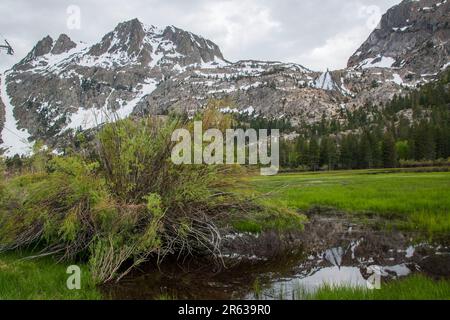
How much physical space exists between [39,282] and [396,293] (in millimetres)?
6902

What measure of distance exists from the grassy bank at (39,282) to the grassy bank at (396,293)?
4.32 metres

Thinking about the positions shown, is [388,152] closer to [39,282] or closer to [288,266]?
[288,266]

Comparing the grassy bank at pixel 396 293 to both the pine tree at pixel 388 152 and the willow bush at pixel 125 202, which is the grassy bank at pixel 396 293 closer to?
the willow bush at pixel 125 202

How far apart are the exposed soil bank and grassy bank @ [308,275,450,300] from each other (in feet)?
1.99

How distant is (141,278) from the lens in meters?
8.91

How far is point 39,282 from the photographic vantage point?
786 centimetres

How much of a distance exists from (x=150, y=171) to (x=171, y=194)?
0.95 metres

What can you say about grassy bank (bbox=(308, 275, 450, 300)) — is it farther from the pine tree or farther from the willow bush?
the pine tree

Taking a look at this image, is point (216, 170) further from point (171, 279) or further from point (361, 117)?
point (361, 117)

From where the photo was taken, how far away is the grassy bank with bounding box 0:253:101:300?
7.09 metres

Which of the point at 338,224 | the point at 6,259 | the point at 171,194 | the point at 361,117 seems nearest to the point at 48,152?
the point at 6,259

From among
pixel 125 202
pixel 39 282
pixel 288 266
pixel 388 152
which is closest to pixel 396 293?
pixel 288 266

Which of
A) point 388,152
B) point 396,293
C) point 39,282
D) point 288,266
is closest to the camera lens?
point 396,293
